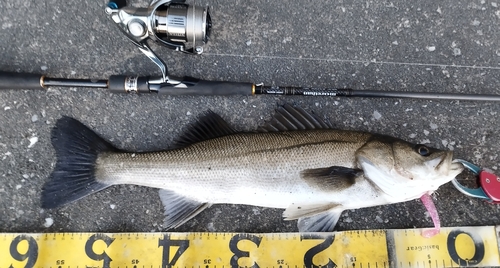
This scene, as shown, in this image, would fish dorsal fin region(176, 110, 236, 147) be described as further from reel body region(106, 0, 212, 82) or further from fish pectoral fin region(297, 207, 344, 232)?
fish pectoral fin region(297, 207, 344, 232)

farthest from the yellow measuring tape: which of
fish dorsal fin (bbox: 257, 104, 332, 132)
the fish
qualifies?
fish dorsal fin (bbox: 257, 104, 332, 132)

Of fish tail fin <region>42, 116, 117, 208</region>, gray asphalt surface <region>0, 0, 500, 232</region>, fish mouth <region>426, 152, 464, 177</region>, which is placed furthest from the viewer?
gray asphalt surface <region>0, 0, 500, 232</region>

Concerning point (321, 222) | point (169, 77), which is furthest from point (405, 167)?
point (169, 77)

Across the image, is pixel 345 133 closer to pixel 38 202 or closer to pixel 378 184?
pixel 378 184

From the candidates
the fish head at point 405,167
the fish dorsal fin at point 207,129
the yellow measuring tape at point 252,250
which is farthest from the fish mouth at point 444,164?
the fish dorsal fin at point 207,129

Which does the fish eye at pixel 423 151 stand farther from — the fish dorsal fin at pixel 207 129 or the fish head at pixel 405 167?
the fish dorsal fin at pixel 207 129

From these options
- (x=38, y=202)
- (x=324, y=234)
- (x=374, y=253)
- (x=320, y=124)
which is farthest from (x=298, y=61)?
(x=38, y=202)
